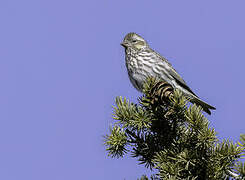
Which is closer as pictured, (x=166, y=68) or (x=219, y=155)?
(x=219, y=155)

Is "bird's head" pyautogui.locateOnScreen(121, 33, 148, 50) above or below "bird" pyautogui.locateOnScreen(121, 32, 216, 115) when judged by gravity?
above

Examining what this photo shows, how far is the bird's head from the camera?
26.6ft

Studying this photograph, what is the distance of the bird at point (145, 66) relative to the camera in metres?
7.26

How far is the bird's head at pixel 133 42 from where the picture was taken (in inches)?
319

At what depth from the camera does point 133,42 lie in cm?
815

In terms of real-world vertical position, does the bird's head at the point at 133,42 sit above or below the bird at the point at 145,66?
above

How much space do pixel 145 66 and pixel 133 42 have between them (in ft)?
2.95

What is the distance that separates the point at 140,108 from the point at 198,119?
76 centimetres

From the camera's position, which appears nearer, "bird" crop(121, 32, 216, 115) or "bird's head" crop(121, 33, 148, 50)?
"bird" crop(121, 32, 216, 115)

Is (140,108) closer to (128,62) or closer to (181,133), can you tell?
(181,133)

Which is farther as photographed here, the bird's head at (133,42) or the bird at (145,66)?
the bird's head at (133,42)

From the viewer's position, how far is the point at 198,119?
10.6ft

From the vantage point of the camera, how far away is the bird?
726cm

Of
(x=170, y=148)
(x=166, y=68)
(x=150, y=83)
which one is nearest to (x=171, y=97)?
(x=150, y=83)
